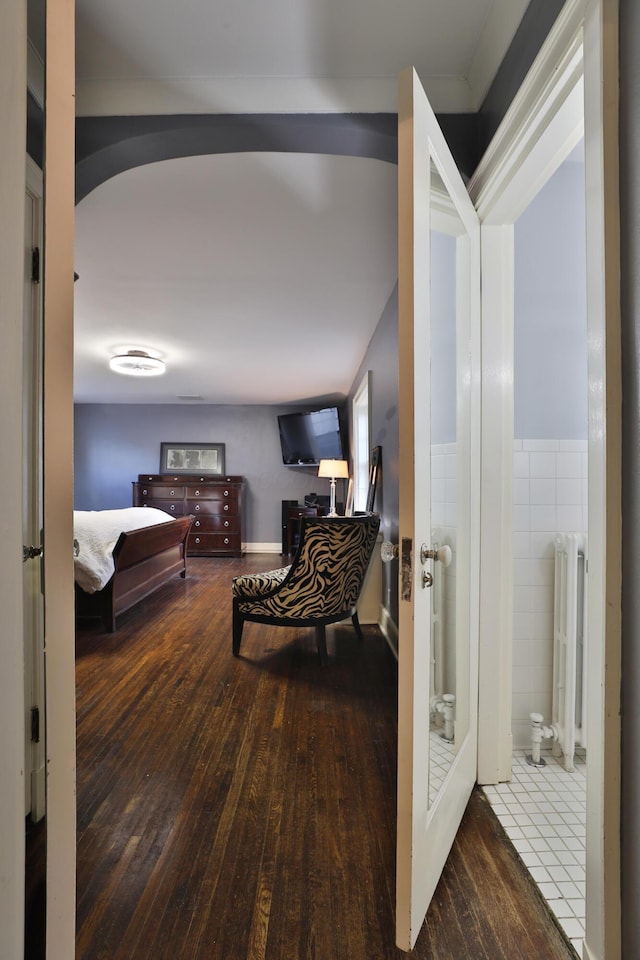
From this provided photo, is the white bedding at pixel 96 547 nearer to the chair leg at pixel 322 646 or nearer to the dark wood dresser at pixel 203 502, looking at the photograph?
the chair leg at pixel 322 646

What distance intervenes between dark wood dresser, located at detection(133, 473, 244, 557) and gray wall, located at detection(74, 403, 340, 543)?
481 mm

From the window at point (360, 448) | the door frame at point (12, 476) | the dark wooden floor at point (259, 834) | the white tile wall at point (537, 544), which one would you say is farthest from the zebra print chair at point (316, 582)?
the window at point (360, 448)

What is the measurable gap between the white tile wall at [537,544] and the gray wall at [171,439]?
581cm

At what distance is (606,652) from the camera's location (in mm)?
872

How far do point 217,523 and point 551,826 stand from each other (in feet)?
19.9

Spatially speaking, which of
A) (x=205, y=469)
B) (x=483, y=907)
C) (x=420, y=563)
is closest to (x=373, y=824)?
(x=483, y=907)

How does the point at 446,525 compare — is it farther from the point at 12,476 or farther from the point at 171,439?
the point at 171,439

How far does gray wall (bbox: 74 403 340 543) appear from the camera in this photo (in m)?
7.43

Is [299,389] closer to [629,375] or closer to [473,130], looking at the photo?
[473,130]

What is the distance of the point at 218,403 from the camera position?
735cm

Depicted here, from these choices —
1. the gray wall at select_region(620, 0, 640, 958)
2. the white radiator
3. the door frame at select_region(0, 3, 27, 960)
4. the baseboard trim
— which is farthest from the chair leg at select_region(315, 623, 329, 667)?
the baseboard trim

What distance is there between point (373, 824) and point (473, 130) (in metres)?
2.26

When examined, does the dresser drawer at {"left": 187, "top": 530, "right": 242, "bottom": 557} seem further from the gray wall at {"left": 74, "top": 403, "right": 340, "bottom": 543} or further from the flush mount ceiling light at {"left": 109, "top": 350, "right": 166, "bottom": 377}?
the flush mount ceiling light at {"left": 109, "top": 350, "right": 166, "bottom": 377}

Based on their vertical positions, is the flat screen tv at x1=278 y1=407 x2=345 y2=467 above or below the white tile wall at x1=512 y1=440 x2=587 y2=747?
above
